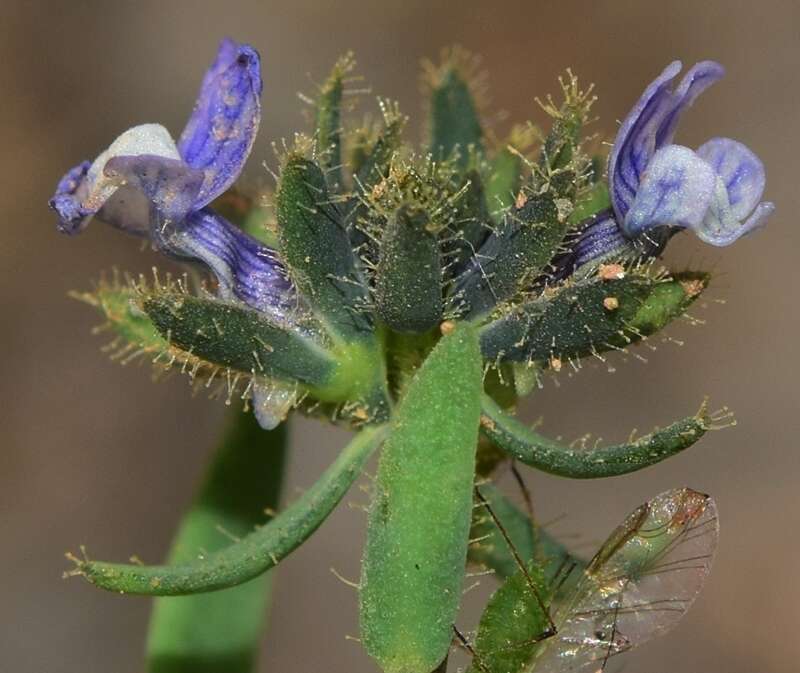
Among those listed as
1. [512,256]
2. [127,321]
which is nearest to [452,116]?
[512,256]

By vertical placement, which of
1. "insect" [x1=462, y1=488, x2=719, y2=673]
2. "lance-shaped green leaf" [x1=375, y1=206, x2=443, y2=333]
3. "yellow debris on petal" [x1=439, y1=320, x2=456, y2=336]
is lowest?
"insect" [x1=462, y1=488, x2=719, y2=673]

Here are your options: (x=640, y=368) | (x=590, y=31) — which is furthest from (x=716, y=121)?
(x=640, y=368)

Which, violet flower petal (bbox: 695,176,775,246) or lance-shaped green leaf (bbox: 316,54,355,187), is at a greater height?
lance-shaped green leaf (bbox: 316,54,355,187)

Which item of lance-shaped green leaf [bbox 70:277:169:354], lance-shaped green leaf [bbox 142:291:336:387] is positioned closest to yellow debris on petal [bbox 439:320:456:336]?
lance-shaped green leaf [bbox 142:291:336:387]

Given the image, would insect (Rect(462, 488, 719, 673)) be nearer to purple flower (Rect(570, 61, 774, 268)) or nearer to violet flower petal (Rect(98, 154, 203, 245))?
purple flower (Rect(570, 61, 774, 268))

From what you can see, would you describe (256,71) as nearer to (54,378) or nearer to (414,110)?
(54,378)

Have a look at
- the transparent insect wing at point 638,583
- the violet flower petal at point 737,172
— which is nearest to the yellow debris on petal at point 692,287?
the violet flower petal at point 737,172

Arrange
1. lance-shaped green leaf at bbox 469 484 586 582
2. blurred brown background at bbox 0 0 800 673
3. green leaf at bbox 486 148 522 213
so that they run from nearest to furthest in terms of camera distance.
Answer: lance-shaped green leaf at bbox 469 484 586 582 < green leaf at bbox 486 148 522 213 < blurred brown background at bbox 0 0 800 673
